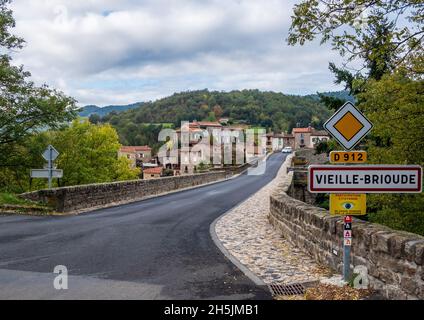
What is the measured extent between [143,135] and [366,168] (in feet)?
410

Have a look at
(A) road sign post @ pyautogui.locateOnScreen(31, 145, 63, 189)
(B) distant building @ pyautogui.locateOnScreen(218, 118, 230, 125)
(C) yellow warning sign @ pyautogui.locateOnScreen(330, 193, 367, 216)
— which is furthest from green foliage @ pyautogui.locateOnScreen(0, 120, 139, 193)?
(B) distant building @ pyautogui.locateOnScreen(218, 118, 230, 125)

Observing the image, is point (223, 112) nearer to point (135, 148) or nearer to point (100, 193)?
point (135, 148)

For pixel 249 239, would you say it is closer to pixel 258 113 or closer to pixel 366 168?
pixel 366 168

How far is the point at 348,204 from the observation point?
216 inches

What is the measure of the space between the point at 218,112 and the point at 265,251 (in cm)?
15725

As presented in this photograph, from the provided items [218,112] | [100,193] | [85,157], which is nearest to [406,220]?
[100,193]

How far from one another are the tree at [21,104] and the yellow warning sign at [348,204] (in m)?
17.5

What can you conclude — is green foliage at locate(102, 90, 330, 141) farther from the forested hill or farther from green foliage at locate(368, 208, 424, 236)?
green foliage at locate(368, 208, 424, 236)

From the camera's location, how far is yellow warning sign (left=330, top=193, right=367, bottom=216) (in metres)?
5.46

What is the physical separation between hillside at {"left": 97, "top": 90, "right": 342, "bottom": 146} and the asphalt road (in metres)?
115

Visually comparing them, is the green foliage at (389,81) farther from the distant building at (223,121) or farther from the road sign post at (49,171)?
the distant building at (223,121)

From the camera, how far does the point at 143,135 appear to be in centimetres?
12788
